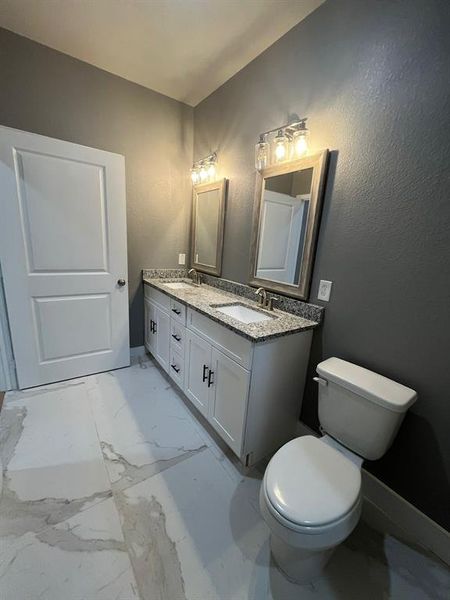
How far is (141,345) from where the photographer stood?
2.70 metres

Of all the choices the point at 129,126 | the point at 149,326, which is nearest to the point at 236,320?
the point at 149,326

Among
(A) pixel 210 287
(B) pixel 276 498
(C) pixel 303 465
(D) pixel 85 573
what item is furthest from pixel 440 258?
(D) pixel 85 573

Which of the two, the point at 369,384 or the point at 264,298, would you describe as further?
the point at 264,298

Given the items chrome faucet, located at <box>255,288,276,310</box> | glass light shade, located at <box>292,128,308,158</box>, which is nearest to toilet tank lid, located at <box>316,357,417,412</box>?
chrome faucet, located at <box>255,288,276,310</box>

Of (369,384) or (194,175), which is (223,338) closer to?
(369,384)

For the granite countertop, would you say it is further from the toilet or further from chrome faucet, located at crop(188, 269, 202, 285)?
the toilet

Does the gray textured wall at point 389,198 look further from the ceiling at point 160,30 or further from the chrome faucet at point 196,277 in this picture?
the chrome faucet at point 196,277

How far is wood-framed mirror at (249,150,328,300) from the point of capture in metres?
1.47

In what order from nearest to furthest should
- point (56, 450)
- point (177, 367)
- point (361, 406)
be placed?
point (361, 406)
point (56, 450)
point (177, 367)

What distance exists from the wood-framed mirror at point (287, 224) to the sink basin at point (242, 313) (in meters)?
0.20

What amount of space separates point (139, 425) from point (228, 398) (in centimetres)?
75

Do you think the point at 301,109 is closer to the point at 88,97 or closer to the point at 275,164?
the point at 275,164

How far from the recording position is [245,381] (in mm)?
1328

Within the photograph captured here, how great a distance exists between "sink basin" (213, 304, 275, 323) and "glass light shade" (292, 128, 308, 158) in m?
1.01
